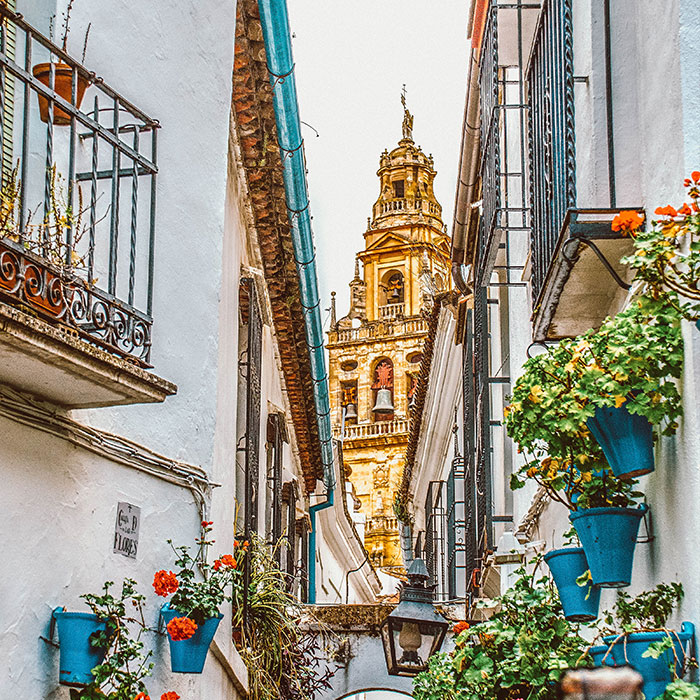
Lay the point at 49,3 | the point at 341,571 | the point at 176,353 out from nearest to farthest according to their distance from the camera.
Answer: the point at 49,3 → the point at 176,353 → the point at 341,571

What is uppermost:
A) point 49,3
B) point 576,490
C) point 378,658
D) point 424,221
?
point 424,221

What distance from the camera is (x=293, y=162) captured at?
886 cm

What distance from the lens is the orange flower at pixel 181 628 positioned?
5.60 metres

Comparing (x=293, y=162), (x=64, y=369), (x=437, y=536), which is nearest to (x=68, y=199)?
(x=64, y=369)

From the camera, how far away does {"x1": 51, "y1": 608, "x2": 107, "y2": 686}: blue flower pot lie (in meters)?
4.88

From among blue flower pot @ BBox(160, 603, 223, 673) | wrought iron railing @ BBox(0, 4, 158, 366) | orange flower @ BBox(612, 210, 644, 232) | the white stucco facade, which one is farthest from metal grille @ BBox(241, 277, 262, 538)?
orange flower @ BBox(612, 210, 644, 232)

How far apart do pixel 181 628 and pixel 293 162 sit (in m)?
4.19

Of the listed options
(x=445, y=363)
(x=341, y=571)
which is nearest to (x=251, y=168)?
(x=445, y=363)

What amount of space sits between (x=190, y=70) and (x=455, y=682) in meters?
3.80

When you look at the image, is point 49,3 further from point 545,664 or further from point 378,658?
point 378,658

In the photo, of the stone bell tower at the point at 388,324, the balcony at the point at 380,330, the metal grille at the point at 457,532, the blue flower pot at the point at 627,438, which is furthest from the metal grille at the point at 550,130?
the balcony at the point at 380,330

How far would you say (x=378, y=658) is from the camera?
12281mm

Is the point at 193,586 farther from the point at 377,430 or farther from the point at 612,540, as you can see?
the point at 377,430

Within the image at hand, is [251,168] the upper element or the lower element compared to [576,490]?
upper
